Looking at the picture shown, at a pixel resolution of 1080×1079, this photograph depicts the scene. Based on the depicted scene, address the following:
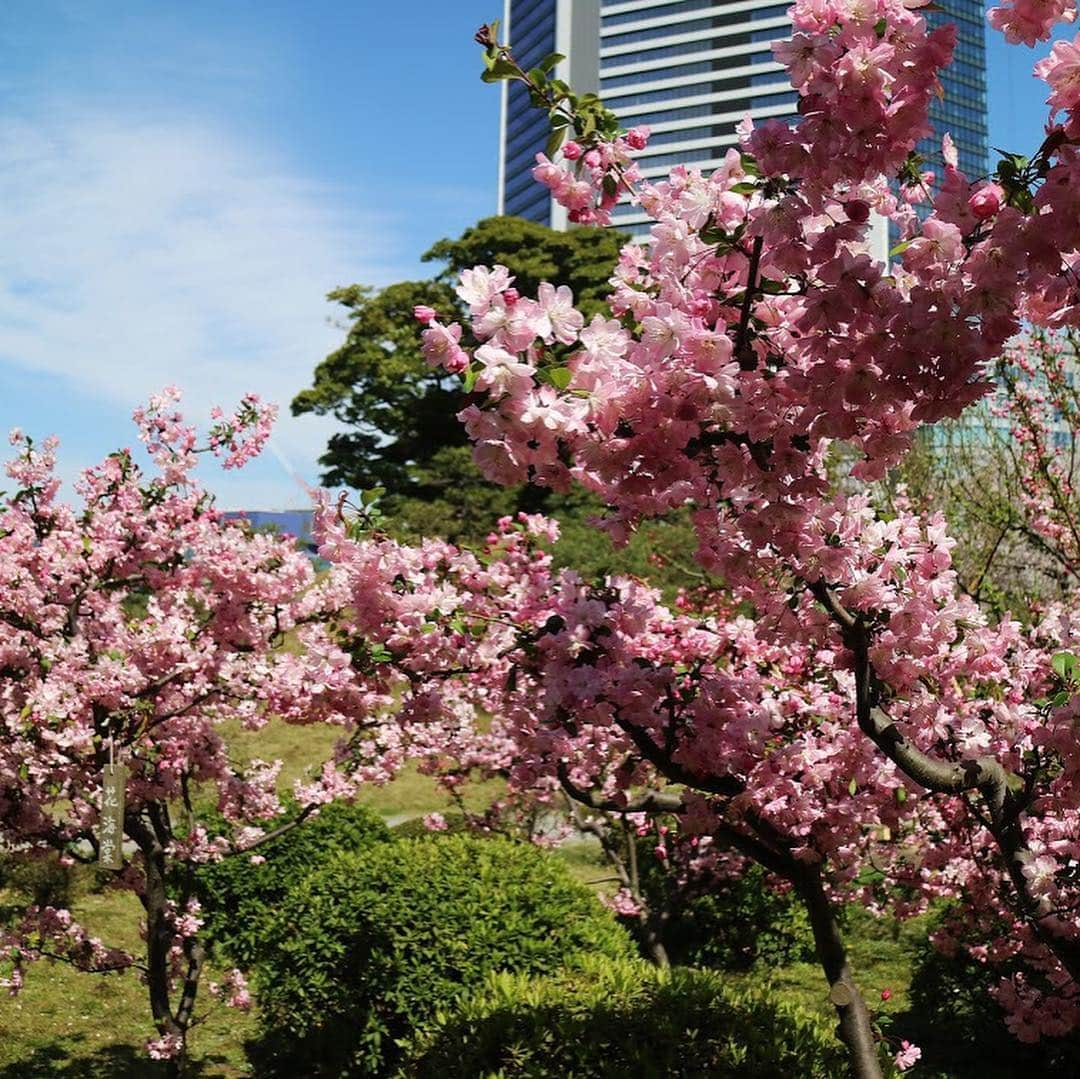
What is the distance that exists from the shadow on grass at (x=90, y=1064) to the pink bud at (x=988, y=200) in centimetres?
744

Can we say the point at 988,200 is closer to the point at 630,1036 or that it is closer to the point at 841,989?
the point at 841,989

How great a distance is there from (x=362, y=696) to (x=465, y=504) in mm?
20596

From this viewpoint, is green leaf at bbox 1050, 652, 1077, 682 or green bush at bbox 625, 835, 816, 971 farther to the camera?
green bush at bbox 625, 835, 816, 971

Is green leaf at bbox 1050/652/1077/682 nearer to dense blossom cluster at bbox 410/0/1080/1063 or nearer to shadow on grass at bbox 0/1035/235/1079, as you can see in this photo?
dense blossom cluster at bbox 410/0/1080/1063

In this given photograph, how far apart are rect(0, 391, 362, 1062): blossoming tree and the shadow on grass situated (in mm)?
1046

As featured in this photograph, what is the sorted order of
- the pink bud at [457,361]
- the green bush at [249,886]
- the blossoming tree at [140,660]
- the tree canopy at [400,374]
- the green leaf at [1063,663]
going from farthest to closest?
the tree canopy at [400,374] → the green bush at [249,886] → the blossoming tree at [140,660] → the green leaf at [1063,663] → the pink bud at [457,361]

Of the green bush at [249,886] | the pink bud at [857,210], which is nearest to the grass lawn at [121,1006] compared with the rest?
the green bush at [249,886]

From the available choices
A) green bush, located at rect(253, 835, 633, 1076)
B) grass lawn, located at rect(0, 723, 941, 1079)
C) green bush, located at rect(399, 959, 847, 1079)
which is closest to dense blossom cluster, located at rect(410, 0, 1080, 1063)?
green bush, located at rect(399, 959, 847, 1079)

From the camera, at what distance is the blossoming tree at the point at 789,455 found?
7.13 feet

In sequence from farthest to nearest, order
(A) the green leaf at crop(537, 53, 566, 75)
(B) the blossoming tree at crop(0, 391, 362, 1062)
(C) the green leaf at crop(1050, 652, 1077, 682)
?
(B) the blossoming tree at crop(0, 391, 362, 1062), (A) the green leaf at crop(537, 53, 566, 75), (C) the green leaf at crop(1050, 652, 1077, 682)

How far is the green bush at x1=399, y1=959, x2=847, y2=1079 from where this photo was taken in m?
3.89

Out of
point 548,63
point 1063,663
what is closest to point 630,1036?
point 1063,663

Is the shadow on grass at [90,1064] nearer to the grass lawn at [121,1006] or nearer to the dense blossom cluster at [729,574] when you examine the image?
the grass lawn at [121,1006]

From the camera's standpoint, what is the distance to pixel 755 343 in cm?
265
